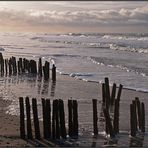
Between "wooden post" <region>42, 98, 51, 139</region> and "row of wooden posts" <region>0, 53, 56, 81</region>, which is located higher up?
"row of wooden posts" <region>0, 53, 56, 81</region>

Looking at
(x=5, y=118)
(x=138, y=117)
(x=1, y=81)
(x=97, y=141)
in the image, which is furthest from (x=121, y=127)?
(x=1, y=81)

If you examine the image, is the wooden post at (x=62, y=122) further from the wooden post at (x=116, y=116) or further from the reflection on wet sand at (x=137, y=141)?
the reflection on wet sand at (x=137, y=141)

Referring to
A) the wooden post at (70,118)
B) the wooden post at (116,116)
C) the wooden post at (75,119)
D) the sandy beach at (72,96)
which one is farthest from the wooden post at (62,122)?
the wooden post at (116,116)

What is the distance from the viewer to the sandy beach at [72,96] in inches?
491

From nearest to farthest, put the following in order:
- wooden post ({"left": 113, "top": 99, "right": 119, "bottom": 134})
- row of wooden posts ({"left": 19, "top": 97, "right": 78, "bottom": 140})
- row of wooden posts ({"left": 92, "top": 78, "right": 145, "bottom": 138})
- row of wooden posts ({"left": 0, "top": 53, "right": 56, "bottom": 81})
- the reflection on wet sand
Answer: the reflection on wet sand
row of wooden posts ({"left": 19, "top": 97, "right": 78, "bottom": 140})
row of wooden posts ({"left": 92, "top": 78, "right": 145, "bottom": 138})
wooden post ({"left": 113, "top": 99, "right": 119, "bottom": 134})
row of wooden posts ({"left": 0, "top": 53, "right": 56, "bottom": 81})

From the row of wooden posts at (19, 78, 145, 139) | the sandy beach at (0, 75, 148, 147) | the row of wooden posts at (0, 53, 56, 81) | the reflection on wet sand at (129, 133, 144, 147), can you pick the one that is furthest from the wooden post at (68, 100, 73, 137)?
the row of wooden posts at (0, 53, 56, 81)

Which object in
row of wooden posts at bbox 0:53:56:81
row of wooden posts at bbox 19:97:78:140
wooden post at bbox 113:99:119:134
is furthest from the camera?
row of wooden posts at bbox 0:53:56:81

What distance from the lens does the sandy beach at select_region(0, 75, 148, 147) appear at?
12.5 m

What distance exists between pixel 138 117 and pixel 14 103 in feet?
23.6

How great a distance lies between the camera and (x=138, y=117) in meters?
13.3

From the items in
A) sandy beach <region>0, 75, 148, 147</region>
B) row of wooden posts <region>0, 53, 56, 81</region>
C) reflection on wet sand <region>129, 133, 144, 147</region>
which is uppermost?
row of wooden posts <region>0, 53, 56, 81</region>

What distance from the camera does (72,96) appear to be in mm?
20531

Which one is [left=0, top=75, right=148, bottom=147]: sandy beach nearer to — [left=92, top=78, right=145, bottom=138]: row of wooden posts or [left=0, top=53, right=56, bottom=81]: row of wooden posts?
[left=92, top=78, right=145, bottom=138]: row of wooden posts

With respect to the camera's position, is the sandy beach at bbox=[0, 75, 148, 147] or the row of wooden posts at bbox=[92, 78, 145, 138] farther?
the row of wooden posts at bbox=[92, 78, 145, 138]
